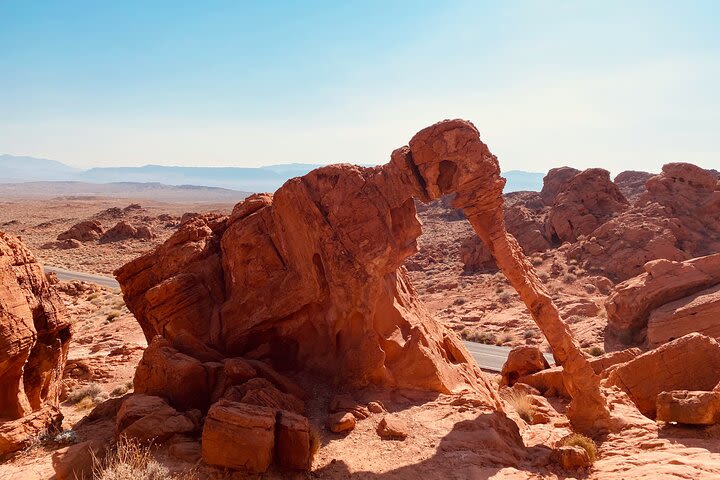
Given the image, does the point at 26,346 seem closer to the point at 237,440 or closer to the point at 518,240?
the point at 237,440

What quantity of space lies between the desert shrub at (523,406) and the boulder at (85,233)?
57925 millimetres

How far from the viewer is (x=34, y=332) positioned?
1108cm

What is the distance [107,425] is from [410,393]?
7386mm

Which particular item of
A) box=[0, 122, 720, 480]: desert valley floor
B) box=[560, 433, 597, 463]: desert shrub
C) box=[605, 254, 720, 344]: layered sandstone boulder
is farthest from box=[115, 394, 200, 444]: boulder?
box=[605, 254, 720, 344]: layered sandstone boulder

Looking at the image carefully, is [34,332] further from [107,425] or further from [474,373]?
[474,373]

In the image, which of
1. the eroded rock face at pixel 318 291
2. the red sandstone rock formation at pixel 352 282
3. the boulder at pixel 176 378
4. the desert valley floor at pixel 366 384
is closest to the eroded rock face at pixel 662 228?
the desert valley floor at pixel 366 384

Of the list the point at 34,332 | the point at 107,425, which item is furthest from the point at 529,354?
the point at 34,332

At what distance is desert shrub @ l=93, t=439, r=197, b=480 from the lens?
26.5 feet

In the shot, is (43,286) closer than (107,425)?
No

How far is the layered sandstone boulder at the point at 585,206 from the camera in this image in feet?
141

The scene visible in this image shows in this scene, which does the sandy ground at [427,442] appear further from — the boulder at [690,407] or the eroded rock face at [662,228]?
the eroded rock face at [662,228]

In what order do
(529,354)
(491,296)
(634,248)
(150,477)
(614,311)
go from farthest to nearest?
(491,296)
(634,248)
(614,311)
(529,354)
(150,477)

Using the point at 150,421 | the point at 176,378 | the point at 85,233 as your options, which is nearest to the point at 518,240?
the point at 176,378

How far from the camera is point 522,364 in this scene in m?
19.2
